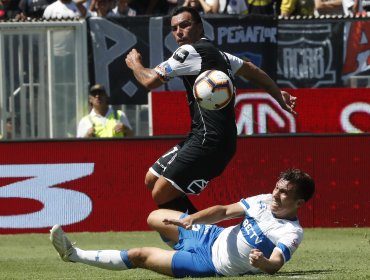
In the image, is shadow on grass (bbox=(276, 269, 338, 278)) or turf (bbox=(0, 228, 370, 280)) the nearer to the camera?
shadow on grass (bbox=(276, 269, 338, 278))

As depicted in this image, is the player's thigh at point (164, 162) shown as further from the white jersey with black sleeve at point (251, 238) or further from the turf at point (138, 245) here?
the white jersey with black sleeve at point (251, 238)

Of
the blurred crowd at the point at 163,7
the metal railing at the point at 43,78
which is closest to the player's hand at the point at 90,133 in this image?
the metal railing at the point at 43,78

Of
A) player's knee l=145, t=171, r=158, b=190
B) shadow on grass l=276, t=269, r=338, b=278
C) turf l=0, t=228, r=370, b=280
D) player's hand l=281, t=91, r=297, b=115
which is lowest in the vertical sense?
turf l=0, t=228, r=370, b=280

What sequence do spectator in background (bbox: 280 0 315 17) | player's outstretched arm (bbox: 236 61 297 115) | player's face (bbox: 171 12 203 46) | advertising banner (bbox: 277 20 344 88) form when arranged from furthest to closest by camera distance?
spectator in background (bbox: 280 0 315 17), advertising banner (bbox: 277 20 344 88), player's outstretched arm (bbox: 236 61 297 115), player's face (bbox: 171 12 203 46)

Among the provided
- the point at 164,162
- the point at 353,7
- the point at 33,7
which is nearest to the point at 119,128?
the point at 33,7

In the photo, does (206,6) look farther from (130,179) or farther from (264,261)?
(264,261)

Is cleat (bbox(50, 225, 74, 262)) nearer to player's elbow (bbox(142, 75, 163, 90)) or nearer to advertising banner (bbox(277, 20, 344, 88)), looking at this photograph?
player's elbow (bbox(142, 75, 163, 90))

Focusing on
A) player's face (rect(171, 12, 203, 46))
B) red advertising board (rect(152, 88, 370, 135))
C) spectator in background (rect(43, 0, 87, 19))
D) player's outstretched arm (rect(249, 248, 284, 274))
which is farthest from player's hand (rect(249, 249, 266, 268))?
spectator in background (rect(43, 0, 87, 19))

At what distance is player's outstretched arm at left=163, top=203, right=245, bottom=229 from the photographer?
311 inches

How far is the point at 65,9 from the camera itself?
16562mm

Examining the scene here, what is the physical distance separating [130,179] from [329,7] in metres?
4.86

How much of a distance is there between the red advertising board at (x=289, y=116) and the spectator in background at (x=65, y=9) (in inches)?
93.0

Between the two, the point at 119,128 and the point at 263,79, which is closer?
the point at 263,79

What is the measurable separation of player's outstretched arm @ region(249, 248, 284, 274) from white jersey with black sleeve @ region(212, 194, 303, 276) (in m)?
0.25
